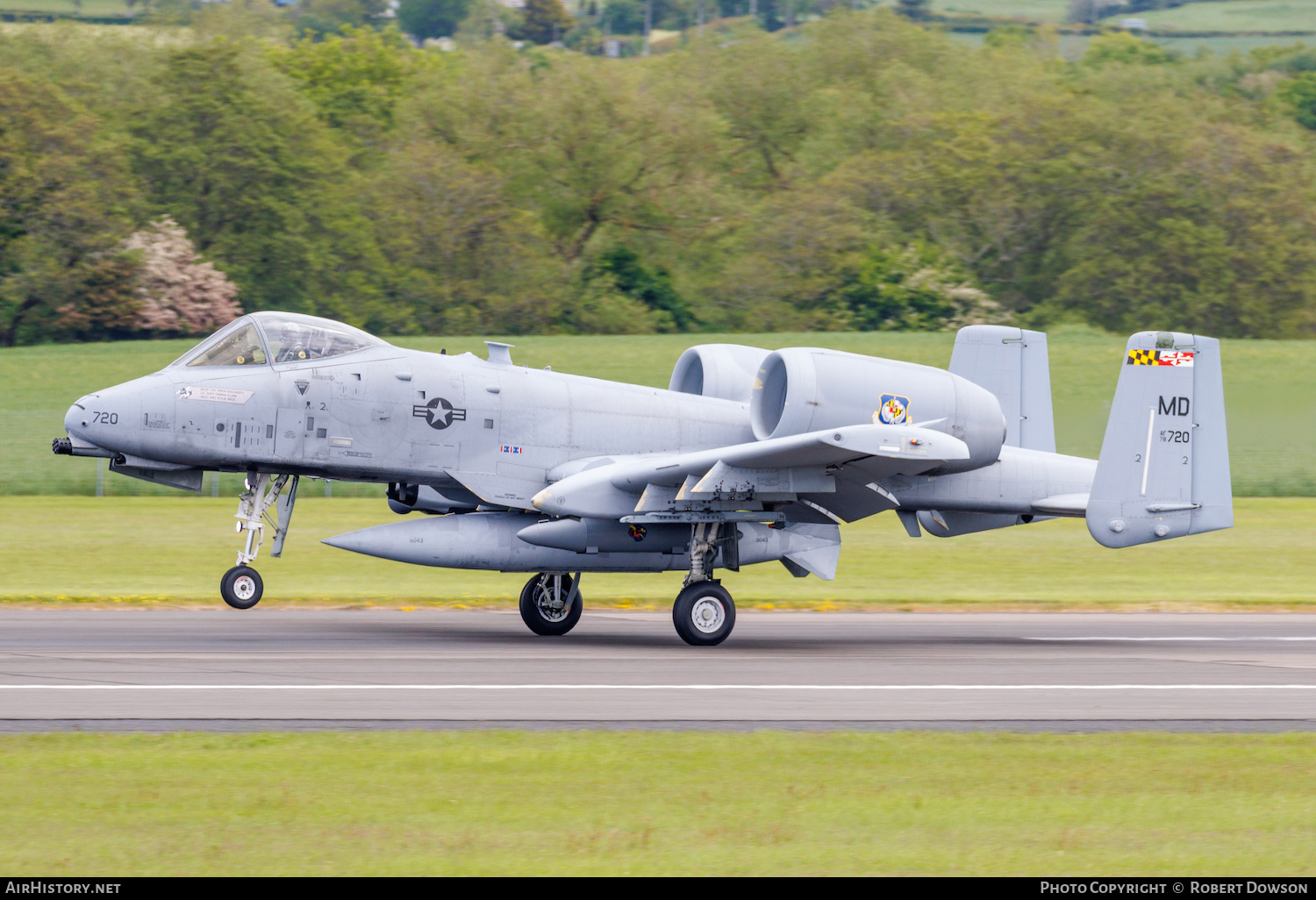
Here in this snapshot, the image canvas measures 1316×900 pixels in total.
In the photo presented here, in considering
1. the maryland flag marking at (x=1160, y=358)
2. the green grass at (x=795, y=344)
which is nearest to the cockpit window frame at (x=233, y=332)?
the maryland flag marking at (x=1160, y=358)

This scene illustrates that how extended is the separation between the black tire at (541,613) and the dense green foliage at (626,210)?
1933 inches

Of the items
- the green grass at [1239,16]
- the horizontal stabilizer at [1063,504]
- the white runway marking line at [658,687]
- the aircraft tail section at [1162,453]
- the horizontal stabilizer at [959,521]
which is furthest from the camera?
the green grass at [1239,16]

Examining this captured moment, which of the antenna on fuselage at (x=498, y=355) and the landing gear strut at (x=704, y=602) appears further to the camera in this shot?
the antenna on fuselage at (x=498, y=355)

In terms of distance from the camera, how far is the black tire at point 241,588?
1720 cm

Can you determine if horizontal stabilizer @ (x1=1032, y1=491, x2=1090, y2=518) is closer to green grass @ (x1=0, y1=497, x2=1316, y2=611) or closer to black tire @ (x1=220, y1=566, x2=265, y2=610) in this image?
green grass @ (x1=0, y1=497, x2=1316, y2=611)

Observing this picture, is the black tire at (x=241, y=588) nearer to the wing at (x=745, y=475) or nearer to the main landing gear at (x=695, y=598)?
the main landing gear at (x=695, y=598)

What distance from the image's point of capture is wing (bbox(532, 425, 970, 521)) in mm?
15805

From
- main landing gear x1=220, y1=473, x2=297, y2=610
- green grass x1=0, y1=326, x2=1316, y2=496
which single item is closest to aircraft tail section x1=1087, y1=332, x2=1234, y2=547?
main landing gear x1=220, y1=473, x2=297, y2=610

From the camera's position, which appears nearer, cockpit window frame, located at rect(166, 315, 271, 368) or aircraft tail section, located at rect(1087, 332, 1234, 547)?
cockpit window frame, located at rect(166, 315, 271, 368)

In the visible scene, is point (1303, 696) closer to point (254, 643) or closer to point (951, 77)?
point (254, 643)

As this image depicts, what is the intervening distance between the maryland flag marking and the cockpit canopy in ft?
28.7

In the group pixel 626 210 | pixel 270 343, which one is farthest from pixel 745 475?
pixel 626 210

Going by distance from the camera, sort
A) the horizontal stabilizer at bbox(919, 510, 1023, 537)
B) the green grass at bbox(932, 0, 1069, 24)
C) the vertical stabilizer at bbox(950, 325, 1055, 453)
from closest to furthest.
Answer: the horizontal stabilizer at bbox(919, 510, 1023, 537)
the vertical stabilizer at bbox(950, 325, 1055, 453)
the green grass at bbox(932, 0, 1069, 24)

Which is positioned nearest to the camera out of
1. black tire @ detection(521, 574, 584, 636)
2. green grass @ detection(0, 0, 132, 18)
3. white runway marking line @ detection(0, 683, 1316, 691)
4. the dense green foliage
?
white runway marking line @ detection(0, 683, 1316, 691)
